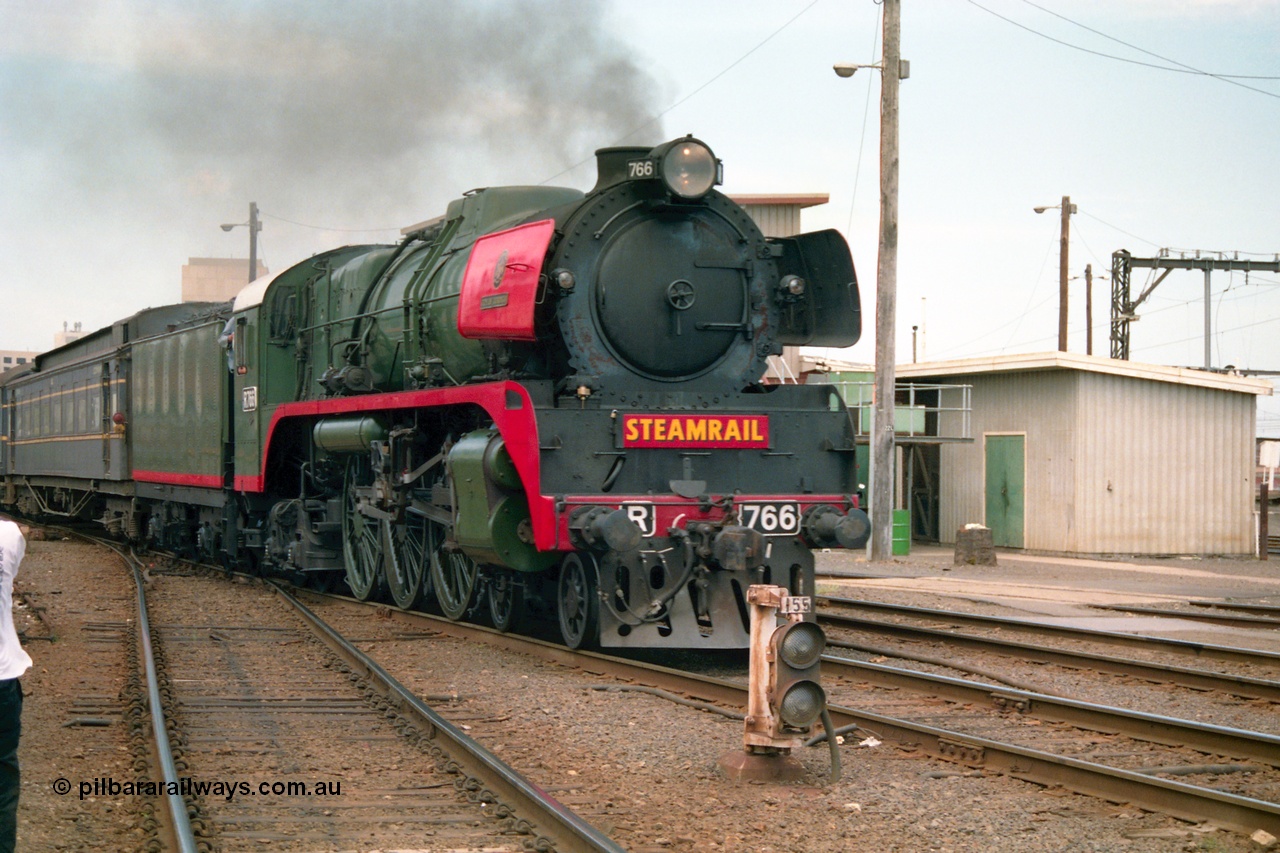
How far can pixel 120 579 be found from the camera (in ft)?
53.4

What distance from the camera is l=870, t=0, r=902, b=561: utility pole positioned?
64.2 feet

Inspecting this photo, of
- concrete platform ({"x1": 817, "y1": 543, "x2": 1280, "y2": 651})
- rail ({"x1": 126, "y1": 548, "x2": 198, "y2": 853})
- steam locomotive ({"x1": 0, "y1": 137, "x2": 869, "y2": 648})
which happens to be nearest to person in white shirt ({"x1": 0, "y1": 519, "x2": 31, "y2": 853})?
rail ({"x1": 126, "y1": 548, "x2": 198, "y2": 853})

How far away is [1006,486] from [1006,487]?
2 cm

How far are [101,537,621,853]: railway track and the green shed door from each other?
16.0 metres

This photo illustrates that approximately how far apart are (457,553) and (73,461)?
1465 cm

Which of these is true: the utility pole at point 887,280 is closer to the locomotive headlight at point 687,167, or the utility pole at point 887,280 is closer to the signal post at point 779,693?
the locomotive headlight at point 687,167

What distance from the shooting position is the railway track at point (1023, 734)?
18.0ft

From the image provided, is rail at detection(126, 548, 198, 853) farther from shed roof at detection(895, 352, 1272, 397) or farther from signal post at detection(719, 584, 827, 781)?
shed roof at detection(895, 352, 1272, 397)

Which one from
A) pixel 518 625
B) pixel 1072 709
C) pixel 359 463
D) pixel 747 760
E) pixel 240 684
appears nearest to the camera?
pixel 747 760

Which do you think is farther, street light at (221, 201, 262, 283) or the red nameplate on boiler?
street light at (221, 201, 262, 283)

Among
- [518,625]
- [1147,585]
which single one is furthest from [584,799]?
[1147,585]

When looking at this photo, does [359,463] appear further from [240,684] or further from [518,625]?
[240,684]

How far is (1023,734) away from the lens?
282 inches

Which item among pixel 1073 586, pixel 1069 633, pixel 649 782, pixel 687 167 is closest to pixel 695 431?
pixel 687 167
